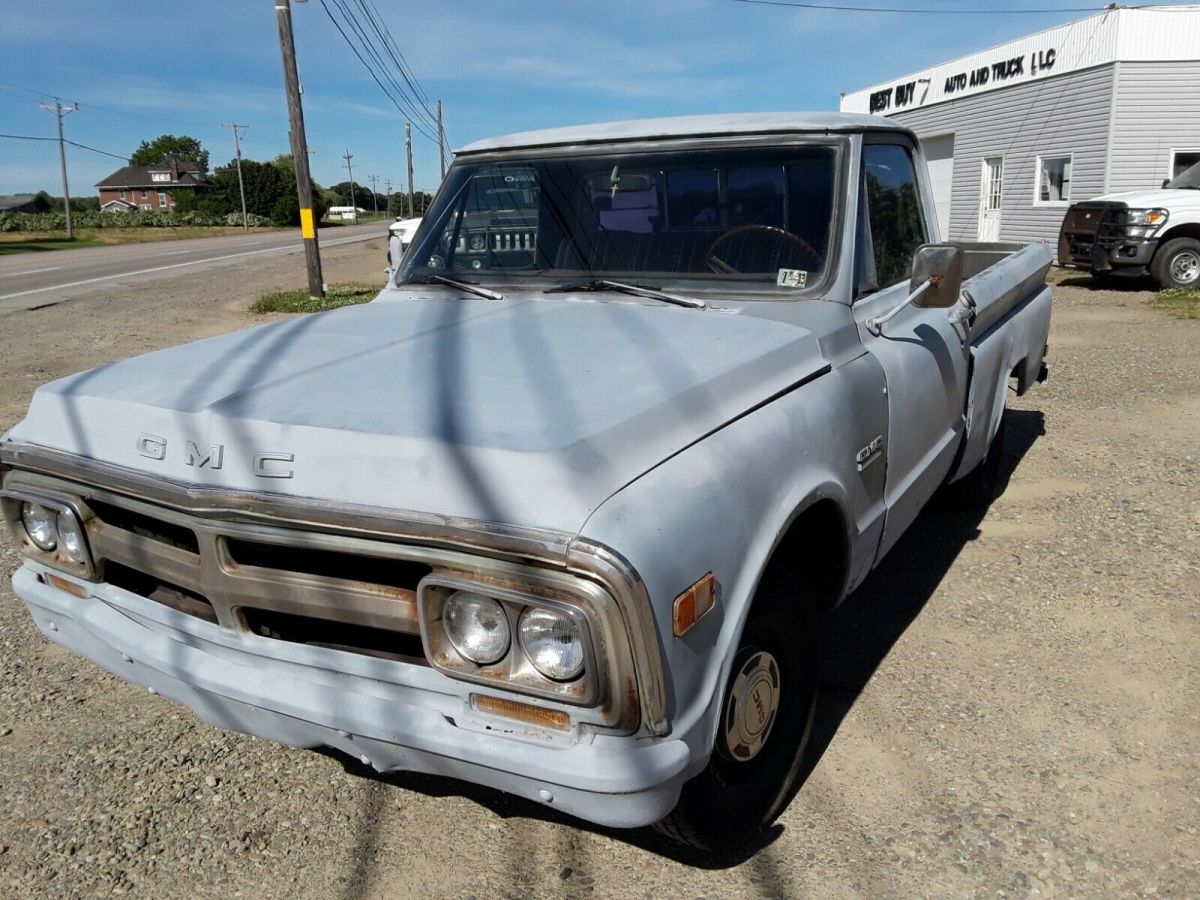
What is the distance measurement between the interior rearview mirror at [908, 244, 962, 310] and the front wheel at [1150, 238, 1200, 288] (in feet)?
42.2

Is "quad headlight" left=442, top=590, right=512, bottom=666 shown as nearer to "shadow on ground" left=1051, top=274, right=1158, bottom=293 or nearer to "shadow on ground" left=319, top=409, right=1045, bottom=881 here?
"shadow on ground" left=319, top=409, right=1045, bottom=881

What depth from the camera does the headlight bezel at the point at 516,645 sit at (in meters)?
1.80

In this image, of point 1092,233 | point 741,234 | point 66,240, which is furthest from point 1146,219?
point 66,240

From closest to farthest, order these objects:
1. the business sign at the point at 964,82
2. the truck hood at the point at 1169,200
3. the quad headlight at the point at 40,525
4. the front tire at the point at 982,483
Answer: the quad headlight at the point at 40,525 → the front tire at the point at 982,483 → the truck hood at the point at 1169,200 → the business sign at the point at 964,82

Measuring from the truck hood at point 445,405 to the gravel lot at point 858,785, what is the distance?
1092 millimetres

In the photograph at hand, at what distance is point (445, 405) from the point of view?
2232mm

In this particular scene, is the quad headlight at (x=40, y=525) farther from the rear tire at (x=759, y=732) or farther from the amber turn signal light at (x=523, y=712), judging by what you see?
the rear tire at (x=759, y=732)

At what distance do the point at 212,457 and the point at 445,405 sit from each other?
1.71 feet

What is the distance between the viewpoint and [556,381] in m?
2.42

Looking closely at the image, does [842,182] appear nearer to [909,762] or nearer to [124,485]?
[909,762]

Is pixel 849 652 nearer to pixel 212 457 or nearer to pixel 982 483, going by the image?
pixel 982 483

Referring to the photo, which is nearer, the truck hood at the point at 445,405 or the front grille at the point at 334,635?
the truck hood at the point at 445,405

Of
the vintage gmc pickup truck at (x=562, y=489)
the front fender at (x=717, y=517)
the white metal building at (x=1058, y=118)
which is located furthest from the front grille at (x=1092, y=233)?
the front fender at (x=717, y=517)

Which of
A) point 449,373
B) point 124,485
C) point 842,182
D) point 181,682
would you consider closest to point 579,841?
point 181,682
